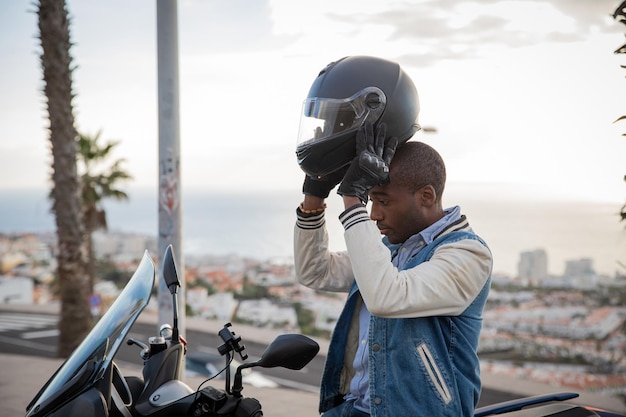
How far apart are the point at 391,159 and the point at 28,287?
3089 cm

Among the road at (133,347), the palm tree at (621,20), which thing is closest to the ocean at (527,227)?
the palm tree at (621,20)

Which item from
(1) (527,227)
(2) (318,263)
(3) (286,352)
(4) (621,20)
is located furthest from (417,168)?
(1) (527,227)

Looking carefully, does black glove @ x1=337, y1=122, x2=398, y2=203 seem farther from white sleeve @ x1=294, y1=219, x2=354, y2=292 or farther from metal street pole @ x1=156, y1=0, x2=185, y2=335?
metal street pole @ x1=156, y1=0, x2=185, y2=335

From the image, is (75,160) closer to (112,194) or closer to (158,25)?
(158,25)

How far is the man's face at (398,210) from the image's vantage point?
2242mm

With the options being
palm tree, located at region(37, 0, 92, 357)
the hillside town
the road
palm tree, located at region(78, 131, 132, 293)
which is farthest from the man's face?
palm tree, located at region(78, 131, 132, 293)

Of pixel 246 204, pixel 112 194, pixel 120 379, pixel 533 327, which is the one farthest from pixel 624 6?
pixel 246 204

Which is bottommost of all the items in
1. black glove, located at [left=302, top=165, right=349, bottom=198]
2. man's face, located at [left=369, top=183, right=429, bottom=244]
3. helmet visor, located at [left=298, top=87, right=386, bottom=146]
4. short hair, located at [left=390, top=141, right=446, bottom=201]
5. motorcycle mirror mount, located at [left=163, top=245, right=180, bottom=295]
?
motorcycle mirror mount, located at [left=163, top=245, right=180, bottom=295]

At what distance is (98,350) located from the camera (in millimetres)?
1920

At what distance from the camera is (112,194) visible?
63.1ft

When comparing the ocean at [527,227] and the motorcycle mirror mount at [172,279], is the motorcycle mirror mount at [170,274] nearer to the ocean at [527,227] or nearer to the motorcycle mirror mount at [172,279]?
the motorcycle mirror mount at [172,279]

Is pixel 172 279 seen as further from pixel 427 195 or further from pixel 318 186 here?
pixel 427 195

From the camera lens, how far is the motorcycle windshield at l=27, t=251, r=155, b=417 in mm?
1841

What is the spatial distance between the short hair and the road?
8.01m
